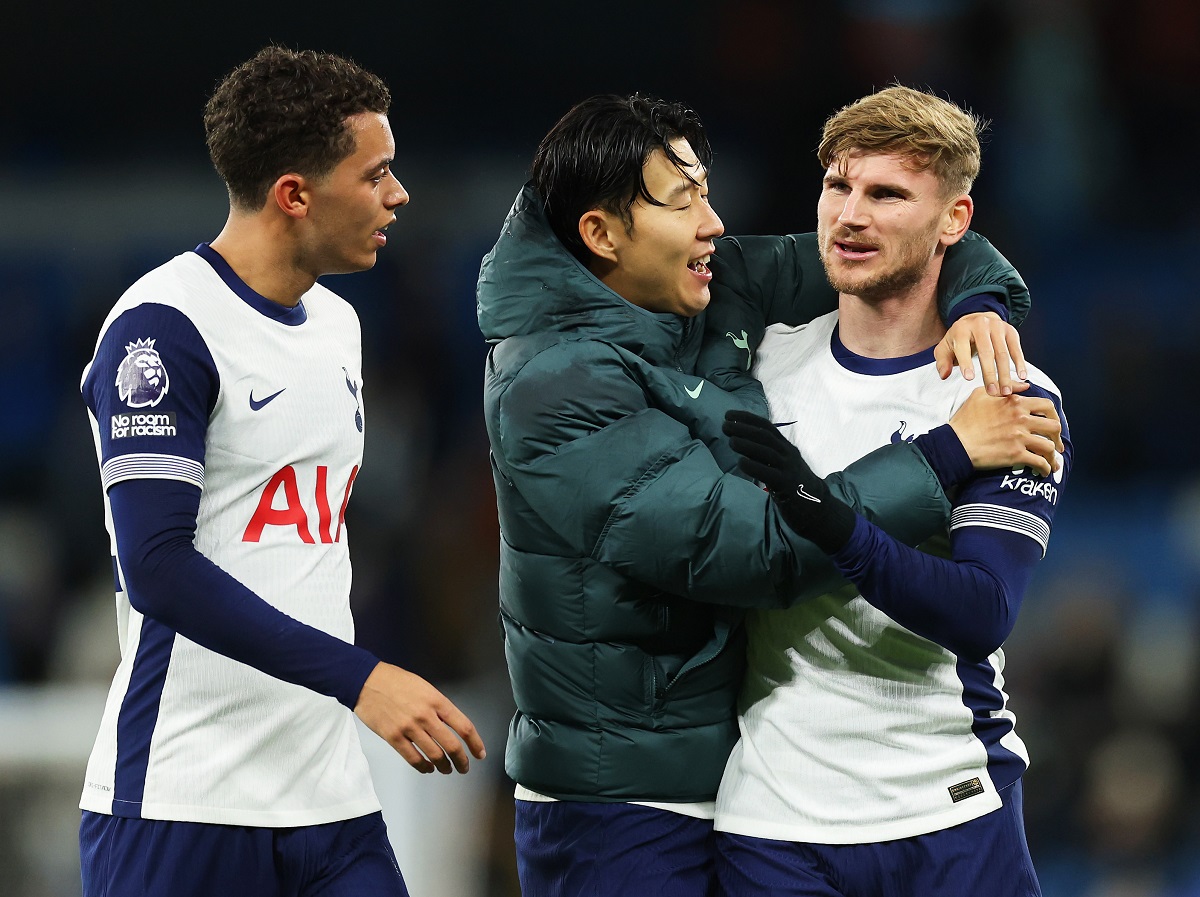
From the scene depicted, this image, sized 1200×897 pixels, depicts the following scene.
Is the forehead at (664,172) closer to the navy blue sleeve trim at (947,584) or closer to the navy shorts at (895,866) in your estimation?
the navy blue sleeve trim at (947,584)

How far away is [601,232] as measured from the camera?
261 cm

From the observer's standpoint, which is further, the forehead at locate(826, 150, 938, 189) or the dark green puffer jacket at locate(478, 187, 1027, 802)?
the forehead at locate(826, 150, 938, 189)

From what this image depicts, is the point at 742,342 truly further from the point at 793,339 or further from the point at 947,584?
the point at 947,584

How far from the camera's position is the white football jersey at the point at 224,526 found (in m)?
2.27

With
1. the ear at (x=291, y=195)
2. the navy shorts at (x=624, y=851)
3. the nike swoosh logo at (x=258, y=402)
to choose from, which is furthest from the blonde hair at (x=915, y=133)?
the navy shorts at (x=624, y=851)

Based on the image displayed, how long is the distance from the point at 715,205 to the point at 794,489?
571 centimetres

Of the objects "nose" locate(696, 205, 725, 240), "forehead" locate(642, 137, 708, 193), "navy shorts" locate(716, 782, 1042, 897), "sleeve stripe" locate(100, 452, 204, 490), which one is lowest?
"navy shorts" locate(716, 782, 1042, 897)

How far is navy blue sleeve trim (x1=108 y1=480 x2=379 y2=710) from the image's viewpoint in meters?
2.17

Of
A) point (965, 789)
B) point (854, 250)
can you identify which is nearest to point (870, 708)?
point (965, 789)

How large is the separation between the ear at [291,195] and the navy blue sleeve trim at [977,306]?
1.11 m

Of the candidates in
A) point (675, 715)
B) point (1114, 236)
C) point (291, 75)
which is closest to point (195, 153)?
point (1114, 236)

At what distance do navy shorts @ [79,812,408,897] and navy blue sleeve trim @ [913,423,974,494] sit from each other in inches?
43.8

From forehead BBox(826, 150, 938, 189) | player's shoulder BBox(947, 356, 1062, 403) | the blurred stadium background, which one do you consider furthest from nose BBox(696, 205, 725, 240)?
the blurred stadium background

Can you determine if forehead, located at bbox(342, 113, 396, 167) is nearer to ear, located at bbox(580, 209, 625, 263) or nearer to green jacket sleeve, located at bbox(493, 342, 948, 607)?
ear, located at bbox(580, 209, 625, 263)
